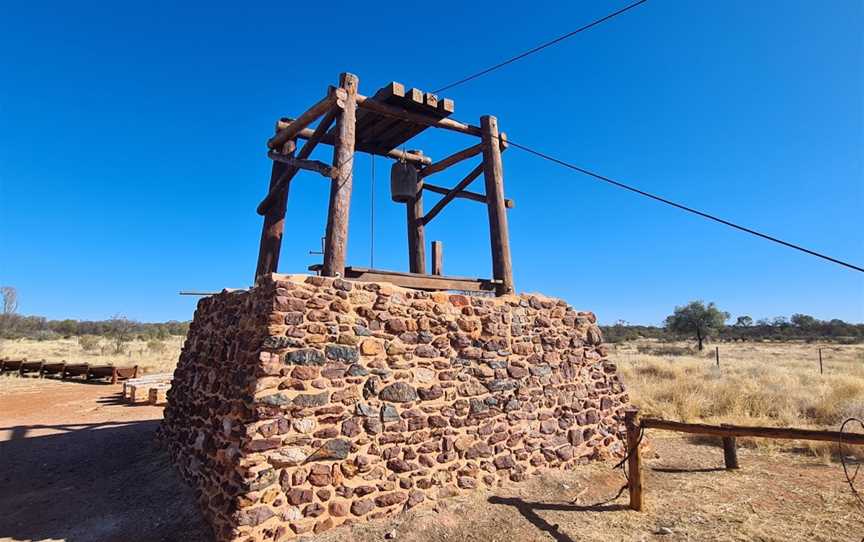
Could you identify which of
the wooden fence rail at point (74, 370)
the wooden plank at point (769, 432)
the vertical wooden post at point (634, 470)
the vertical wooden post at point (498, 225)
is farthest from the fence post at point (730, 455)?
the wooden fence rail at point (74, 370)

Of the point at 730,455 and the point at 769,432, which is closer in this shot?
the point at 769,432

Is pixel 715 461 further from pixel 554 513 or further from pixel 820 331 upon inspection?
pixel 820 331

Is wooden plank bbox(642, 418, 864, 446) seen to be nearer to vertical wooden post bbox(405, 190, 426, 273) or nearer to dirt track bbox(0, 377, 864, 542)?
dirt track bbox(0, 377, 864, 542)

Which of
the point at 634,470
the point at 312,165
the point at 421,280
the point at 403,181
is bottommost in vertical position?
the point at 634,470

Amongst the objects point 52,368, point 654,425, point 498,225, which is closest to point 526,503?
point 654,425

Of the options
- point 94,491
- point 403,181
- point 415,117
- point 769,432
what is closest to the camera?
point 769,432

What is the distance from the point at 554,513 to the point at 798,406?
890 cm

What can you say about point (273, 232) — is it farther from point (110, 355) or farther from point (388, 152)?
point (110, 355)

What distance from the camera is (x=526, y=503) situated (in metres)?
5.51

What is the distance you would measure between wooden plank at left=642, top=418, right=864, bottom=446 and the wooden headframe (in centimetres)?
274

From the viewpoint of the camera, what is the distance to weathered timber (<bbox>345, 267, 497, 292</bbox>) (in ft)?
18.4

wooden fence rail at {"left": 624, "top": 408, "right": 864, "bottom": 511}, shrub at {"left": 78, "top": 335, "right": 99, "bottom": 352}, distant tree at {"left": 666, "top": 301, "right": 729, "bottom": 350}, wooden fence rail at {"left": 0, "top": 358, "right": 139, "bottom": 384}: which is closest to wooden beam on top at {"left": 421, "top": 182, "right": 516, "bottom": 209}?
wooden fence rail at {"left": 624, "top": 408, "right": 864, "bottom": 511}

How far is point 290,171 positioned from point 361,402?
333 cm

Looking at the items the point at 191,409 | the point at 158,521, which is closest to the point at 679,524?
the point at 158,521
